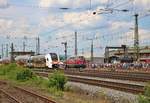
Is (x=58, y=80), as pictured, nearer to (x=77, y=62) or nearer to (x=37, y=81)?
(x=37, y=81)

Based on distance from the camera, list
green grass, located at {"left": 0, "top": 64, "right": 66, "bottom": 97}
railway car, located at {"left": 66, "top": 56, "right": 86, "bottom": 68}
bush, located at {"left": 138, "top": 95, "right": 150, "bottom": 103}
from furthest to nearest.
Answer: railway car, located at {"left": 66, "top": 56, "right": 86, "bottom": 68}, green grass, located at {"left": 0, "top": 64, "right": 66, "bottom": 97}, bush, located at {"left": 138, "top": 95, "right": 150, "bottom": 103}

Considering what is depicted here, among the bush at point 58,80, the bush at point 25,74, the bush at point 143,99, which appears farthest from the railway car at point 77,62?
the bush at point 143,99

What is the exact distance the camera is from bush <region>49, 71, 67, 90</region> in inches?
1166

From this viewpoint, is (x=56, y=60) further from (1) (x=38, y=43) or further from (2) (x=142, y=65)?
(1) (x=38, y=43)

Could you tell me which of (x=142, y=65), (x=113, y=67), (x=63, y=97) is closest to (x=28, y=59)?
(x=113, y=67)

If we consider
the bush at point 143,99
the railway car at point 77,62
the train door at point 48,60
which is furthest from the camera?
the train door at point 48,60

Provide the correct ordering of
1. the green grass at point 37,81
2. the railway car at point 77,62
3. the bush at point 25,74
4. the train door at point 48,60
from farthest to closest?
the train door at point 48,60 < the railway car at point 77,62 < the bush at point 25,74 < the green grass at point 37,81

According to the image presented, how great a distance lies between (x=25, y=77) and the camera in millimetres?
43688

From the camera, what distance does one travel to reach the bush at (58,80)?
97.2 feet

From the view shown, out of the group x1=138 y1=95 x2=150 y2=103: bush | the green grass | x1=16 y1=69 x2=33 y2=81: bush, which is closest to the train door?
the green grass

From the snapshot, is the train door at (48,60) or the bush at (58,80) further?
the train door at (48,60)

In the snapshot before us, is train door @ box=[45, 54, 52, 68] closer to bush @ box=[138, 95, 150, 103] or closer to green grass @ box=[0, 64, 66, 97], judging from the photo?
green grass @ box=[0, 64, 66, 97]

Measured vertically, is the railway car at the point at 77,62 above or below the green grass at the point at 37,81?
above

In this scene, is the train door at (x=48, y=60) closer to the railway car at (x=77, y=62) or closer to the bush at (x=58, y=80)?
the railway car at (x=77, y=62)
